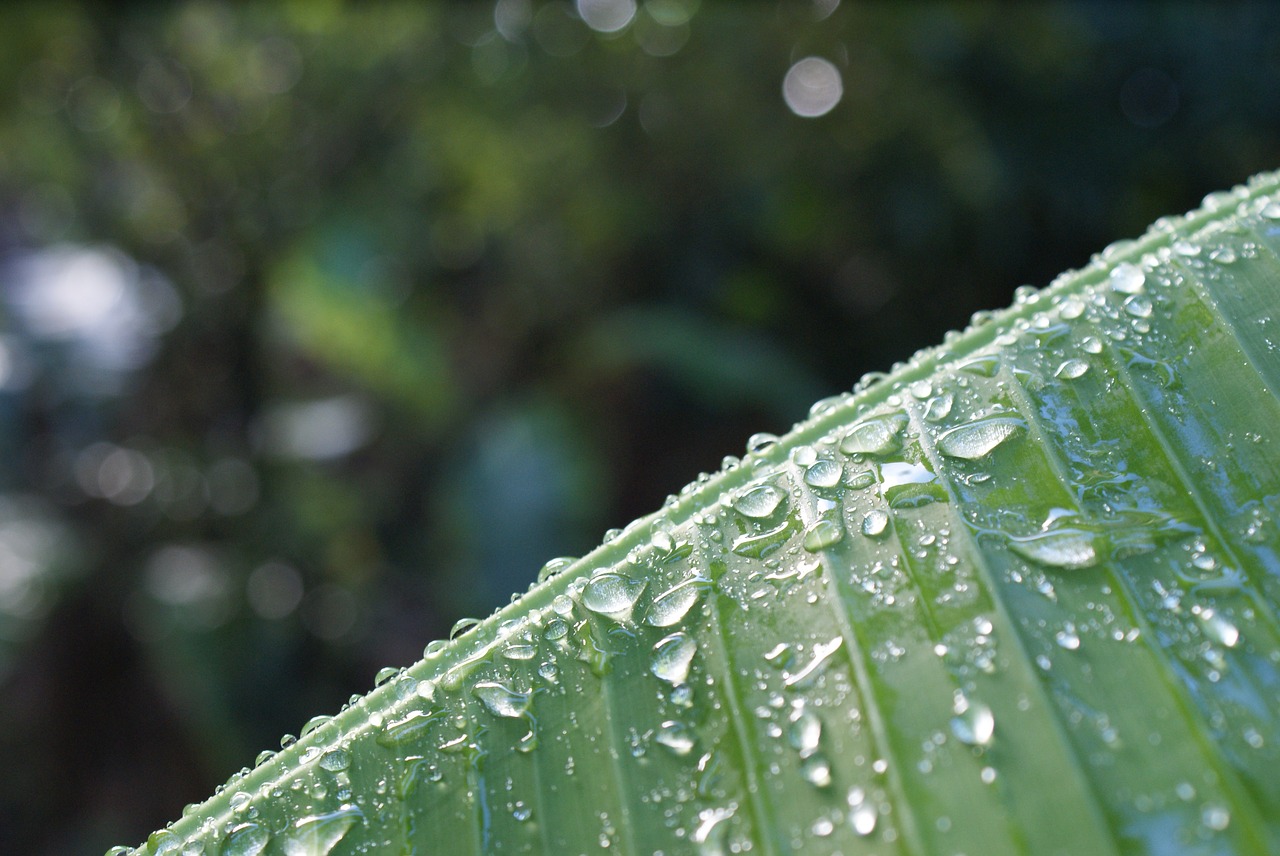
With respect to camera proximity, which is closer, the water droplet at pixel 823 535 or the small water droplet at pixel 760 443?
the water droplet at pixel 823 535

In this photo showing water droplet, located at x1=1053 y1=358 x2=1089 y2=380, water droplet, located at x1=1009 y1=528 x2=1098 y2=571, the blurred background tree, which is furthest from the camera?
the blurred background tree

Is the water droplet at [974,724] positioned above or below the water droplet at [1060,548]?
below

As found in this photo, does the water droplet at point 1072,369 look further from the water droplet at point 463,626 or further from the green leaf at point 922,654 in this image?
the water droplet at point 463,626

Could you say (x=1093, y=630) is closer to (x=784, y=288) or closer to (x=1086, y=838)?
(x=1086, y=838)

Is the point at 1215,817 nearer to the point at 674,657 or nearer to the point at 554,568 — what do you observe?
the point at 674,657

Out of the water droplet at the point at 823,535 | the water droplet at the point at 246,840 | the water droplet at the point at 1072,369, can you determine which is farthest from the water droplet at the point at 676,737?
the water droplet at the point at 1072,369

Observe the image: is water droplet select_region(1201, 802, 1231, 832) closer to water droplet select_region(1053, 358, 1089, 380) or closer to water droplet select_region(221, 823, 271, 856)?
water droplet select_region(1053, 358, 1089, 380)

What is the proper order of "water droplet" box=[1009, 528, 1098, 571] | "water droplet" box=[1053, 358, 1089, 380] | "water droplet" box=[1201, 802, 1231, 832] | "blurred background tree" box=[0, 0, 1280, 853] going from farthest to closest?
1. "blurred background tree" box=[0, 0, 1280, 853]
2. "water droplet" box=[1053, 358, 1089, 380]
3. "water droplet" box=[1009, 528, 1098, 571]
4. "water droplet" box=[1201, 802, 1231, 832]

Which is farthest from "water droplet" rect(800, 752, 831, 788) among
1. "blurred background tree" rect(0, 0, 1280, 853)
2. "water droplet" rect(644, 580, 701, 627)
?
"blurred background tree" rect(0, 0, 1280, 853)
